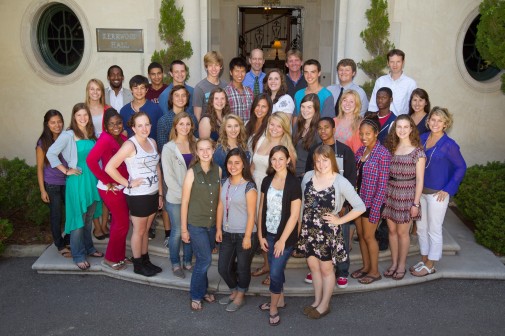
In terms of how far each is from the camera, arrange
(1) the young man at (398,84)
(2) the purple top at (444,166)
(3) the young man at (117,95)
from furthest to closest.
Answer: (3) the young man at (117,95) → (1) the young man at (398,84) → (2) the purple top at (444,166)

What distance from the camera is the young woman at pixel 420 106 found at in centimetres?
574

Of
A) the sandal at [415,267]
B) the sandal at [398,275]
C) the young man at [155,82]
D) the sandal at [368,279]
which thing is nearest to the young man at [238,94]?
the young man at [155,82]

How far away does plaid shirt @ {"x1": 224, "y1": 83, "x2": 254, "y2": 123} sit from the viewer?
600 centimetres

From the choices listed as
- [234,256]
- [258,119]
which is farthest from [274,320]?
[258,119]

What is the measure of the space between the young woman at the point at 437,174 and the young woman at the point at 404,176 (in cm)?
26

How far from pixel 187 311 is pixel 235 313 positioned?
535 mm

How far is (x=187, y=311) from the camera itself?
5102 millimetres

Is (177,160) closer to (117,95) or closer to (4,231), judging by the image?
(117,95)

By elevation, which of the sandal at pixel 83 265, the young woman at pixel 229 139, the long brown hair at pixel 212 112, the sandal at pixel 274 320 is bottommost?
the sandal at pixel 274 320

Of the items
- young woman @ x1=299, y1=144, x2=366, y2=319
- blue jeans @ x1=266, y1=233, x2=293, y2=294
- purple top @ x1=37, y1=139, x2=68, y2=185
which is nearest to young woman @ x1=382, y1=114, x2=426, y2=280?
young woman @ x1=299, y1=144, x2=366, y2=319

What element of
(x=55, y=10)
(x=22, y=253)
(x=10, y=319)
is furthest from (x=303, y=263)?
(x=55, y=10)

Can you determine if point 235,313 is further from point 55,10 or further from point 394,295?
point 55,10

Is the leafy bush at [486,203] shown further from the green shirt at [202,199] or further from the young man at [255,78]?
the green shirt at [202,199]

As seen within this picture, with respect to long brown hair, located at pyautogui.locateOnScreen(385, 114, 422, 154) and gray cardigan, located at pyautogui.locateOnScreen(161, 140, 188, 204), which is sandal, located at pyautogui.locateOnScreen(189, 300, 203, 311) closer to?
gray cardigan, located at pyautogui.locateOnScreen(161, 140, 188, 204)
